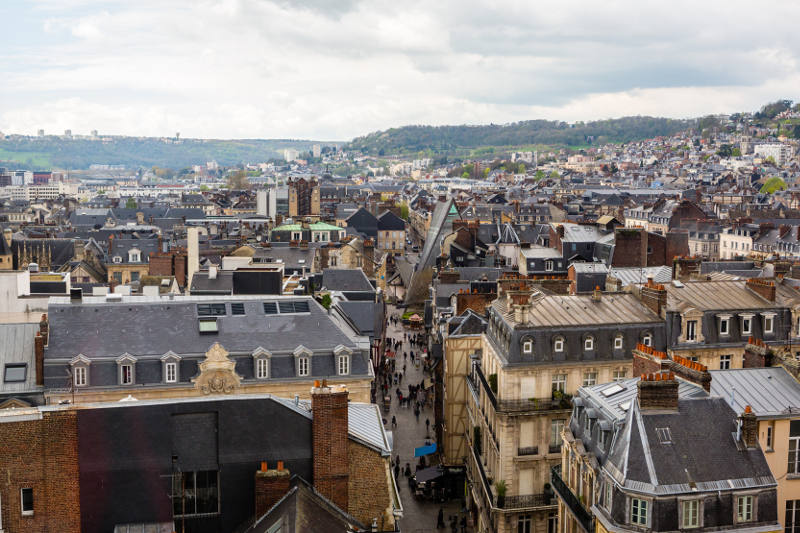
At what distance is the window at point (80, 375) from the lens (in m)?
32.7

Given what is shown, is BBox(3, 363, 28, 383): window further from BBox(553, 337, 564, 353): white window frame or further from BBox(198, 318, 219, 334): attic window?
BBox(553, 337, 564, 353): white window frame

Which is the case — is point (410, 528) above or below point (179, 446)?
below

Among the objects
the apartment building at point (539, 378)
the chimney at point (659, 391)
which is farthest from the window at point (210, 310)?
the chimney at point (659, 391)

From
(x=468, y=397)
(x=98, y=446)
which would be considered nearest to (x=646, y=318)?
(x=468, y=397)

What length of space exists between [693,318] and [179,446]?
2493 cm

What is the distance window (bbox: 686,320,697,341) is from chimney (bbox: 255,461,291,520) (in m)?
23.0

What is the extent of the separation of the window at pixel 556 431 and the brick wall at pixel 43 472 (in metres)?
21.2

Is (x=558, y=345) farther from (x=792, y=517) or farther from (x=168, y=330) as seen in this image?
(x=168, y=330)

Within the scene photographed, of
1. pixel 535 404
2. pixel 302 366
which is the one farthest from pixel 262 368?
pixel 535 404

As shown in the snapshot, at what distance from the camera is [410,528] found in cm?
3884

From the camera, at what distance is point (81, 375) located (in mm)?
32906

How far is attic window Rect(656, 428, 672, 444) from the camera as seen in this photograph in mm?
21812

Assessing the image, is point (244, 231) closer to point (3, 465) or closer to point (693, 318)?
point (693, 318)

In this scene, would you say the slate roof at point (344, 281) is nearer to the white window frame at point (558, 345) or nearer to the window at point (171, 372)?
the window at point (171, 372)
